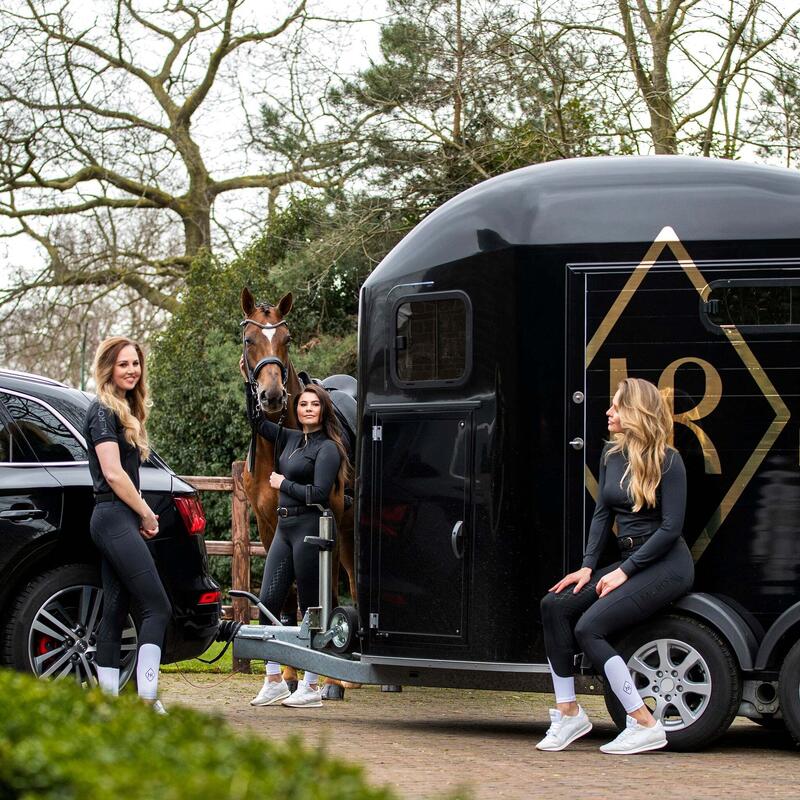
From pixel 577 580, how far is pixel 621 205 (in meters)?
2.06

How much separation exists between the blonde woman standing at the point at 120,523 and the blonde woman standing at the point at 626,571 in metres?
2.07

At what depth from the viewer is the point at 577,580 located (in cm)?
706

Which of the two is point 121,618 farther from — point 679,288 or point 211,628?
point 679,288

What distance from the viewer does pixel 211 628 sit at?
7.85 meters

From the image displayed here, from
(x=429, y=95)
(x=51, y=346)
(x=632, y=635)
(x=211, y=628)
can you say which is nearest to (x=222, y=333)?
(x=429, y=95)

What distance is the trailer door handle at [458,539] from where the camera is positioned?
295 inches

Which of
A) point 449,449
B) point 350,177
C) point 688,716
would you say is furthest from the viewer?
point 350,177

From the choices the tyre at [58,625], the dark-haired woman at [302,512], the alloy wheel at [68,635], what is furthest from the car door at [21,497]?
the dark-haired woman at [302,512]

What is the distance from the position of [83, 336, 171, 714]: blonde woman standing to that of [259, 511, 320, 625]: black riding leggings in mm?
1712

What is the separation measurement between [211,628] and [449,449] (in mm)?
1737

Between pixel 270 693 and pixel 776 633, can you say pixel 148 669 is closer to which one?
pixel 270 693

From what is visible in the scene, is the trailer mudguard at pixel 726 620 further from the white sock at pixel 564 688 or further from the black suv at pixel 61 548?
the black suv at pixel 61 548

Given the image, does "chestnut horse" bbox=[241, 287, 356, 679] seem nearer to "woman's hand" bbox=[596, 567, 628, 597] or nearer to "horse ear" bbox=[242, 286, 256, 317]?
"horse ear" bbox=[242, 286, 256, 317]

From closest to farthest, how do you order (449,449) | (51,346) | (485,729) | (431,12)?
1. (449,449)
2. (485,729)
3. (431,12)
4. (51,346)
